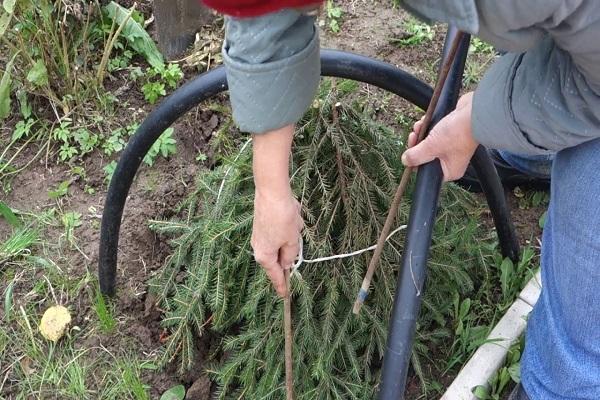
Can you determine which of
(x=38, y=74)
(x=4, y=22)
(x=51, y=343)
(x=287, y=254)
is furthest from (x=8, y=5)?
(x=287, y=254)

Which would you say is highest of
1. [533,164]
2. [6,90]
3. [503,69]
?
[503,69]

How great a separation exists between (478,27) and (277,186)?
1.29 ft

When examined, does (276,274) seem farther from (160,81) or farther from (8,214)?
(160,81)

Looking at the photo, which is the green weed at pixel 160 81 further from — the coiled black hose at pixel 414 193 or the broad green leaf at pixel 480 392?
the broad green leaf at pixel 480 392

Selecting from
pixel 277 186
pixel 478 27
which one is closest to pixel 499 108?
pixel 478 27

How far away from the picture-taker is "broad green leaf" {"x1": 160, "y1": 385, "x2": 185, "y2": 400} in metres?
1.81

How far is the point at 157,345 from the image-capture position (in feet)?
6.25

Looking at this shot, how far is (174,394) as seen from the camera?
5.96 ft

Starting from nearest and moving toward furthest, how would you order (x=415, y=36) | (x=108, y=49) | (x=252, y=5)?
(x=252, y=5) < (x=108, y=49) < (x=415, y=36)

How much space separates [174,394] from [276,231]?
2.82 ft

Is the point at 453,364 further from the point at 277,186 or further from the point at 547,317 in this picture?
the point at 277,186

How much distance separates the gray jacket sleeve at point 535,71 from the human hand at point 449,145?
2.8 inches

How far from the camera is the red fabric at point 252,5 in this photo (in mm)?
883

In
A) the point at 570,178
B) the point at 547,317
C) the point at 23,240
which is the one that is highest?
the point at 570,178
